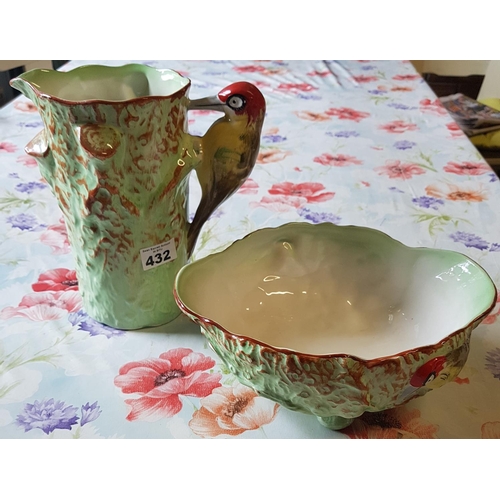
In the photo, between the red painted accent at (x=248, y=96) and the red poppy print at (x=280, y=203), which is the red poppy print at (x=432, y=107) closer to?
the red poppy print at (x=280, y=203)

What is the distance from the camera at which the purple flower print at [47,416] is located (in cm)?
46

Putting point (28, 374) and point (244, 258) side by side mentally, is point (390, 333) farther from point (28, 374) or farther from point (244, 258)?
point (28, 374)

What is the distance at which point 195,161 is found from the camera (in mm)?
514

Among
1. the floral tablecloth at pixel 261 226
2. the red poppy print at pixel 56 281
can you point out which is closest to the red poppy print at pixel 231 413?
the floral tablecloth at pixel 261 226

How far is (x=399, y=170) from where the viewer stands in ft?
2.94

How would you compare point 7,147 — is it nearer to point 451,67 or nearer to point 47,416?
point 47,416

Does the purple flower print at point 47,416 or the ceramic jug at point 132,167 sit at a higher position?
the ceramic jug at point 132,167

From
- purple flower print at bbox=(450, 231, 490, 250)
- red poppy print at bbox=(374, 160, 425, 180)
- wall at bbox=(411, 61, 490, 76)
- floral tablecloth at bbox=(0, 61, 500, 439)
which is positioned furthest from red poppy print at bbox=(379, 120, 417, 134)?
wall at bbox=(411, 61, 490, 76)

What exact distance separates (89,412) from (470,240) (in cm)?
50

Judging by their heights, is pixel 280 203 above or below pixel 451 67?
above

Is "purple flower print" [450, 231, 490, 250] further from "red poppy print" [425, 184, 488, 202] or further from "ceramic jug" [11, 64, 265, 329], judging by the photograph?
"ceramic jug" [11, 64, 265, 329]

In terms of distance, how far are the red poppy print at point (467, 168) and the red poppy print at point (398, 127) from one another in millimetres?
155

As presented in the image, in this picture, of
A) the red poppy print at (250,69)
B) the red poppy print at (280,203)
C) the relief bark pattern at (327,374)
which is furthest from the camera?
the red poppy print at (250,69)

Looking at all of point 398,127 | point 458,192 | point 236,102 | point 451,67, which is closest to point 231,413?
point 236,102
